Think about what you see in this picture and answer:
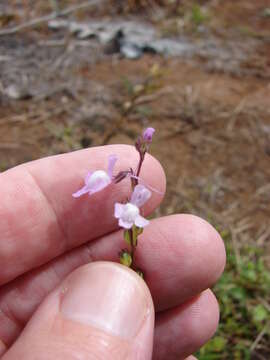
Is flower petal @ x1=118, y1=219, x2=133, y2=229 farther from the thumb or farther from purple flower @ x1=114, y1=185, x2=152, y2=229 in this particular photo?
the thumb

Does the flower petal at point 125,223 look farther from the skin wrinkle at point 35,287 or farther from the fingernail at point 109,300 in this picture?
the skin wrinkle at point 35,287

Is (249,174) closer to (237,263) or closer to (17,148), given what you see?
(237,263)

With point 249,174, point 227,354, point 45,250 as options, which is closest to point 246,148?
point 249,174

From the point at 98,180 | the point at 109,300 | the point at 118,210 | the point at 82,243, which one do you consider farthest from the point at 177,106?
the point at 109,300

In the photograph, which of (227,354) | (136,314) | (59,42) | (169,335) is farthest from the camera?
(59,42)

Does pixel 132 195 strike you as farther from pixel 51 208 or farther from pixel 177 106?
pixel 177 106

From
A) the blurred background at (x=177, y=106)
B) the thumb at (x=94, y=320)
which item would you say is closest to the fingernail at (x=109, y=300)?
the thumb at (x=94, y=320)
